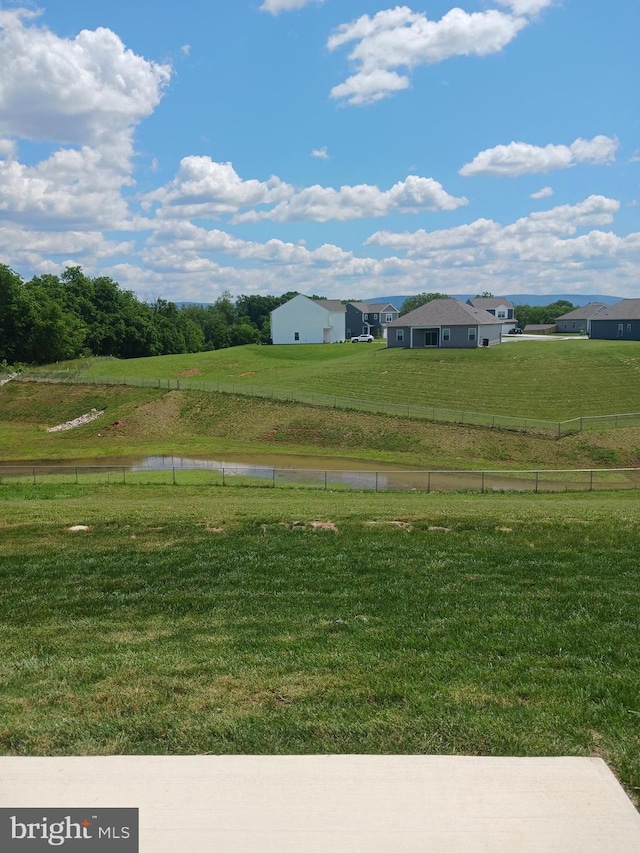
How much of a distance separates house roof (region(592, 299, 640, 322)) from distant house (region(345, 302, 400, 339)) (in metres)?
42.3

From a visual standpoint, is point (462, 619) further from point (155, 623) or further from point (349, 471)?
point (349, 471)

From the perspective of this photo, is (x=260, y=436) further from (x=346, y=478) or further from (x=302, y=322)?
(x=302, y=322)

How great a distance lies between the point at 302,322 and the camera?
89750 millimetres

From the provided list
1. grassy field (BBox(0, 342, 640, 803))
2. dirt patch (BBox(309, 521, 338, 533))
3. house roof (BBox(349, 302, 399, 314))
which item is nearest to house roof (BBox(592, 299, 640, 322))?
house roof (BBox(349, 302, 399, 314))

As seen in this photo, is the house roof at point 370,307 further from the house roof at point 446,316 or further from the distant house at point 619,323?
the distant house at point 619,323

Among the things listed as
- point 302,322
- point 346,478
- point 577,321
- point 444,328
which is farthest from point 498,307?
point 346,478

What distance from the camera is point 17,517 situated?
16656mm

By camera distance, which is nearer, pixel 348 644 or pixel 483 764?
pixel 483 764

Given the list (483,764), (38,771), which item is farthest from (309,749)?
(38,771)

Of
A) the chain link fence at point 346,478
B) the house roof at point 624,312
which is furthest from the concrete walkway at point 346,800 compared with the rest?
the house roof at point 624,312

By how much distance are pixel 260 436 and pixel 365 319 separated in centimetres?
7409

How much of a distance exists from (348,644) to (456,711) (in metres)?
1.92

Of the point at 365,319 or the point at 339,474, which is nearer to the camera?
the point at 339,474

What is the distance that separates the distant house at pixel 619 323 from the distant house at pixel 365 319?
138ft
